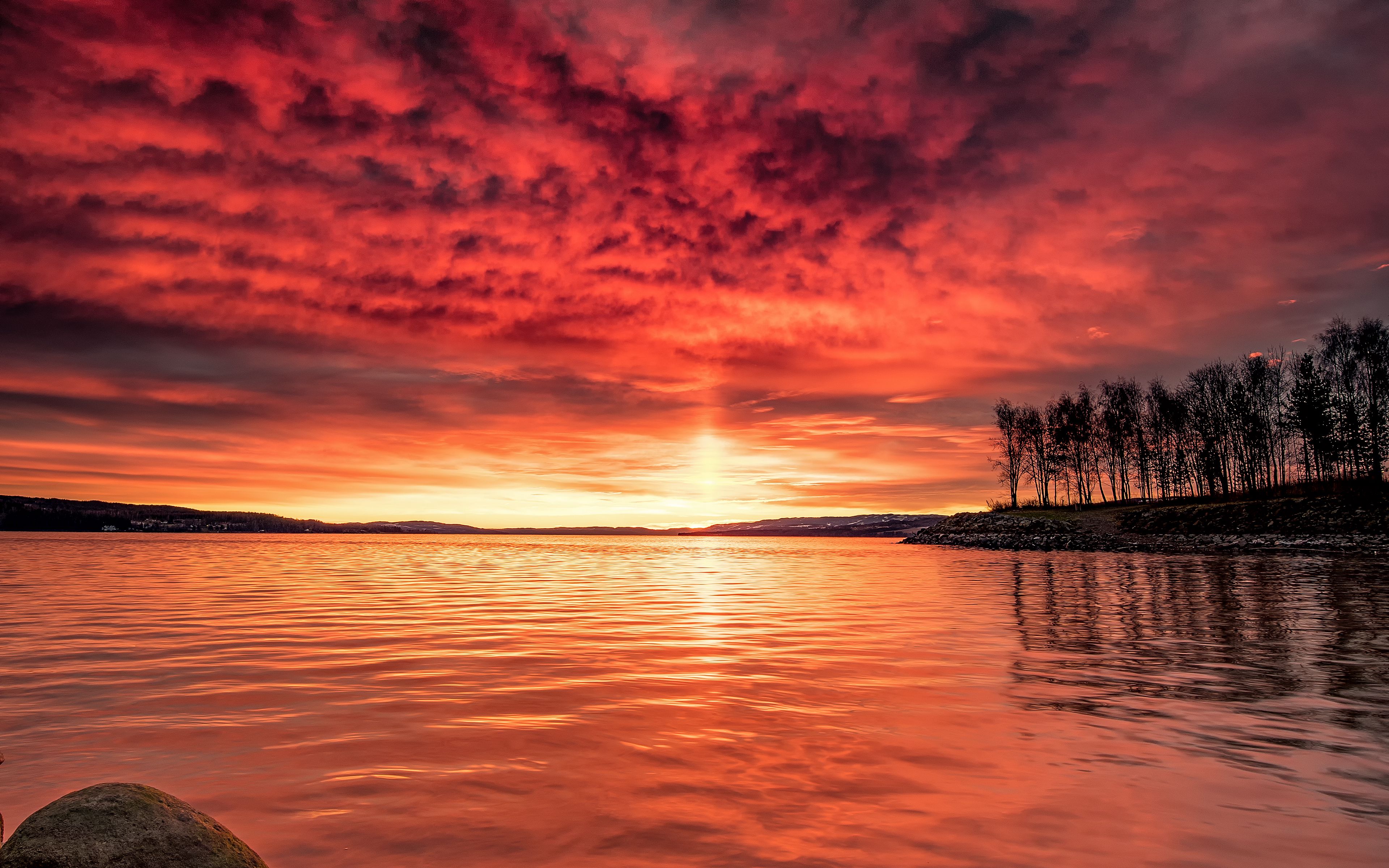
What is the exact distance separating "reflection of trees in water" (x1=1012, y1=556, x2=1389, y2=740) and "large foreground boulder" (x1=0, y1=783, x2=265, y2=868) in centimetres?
826

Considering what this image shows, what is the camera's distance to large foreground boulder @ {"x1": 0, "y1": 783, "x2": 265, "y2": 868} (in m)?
3.33

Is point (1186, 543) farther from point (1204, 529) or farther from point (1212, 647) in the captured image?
point (1212, 647)

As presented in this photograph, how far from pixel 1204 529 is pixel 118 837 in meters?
73.0

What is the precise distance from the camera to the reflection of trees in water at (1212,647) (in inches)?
330

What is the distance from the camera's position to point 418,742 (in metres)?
6.88

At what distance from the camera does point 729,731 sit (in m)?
7.33

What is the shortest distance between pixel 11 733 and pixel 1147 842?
35.0 feet

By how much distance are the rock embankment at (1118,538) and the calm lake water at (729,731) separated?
3709cm

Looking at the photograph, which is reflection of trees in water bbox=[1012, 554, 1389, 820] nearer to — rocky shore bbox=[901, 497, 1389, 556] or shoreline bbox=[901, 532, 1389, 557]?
shoreline bbox=[901, 532, 1389, 557]

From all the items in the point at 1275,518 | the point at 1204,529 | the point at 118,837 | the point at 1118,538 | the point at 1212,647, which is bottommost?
the point at 1212,647

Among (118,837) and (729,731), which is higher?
(118,837)

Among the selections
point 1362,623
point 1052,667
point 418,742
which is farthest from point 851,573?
point 418,742

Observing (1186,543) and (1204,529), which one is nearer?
(1186,543)

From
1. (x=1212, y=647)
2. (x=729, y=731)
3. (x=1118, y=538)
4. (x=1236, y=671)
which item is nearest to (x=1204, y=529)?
(x=1118, y=538)
